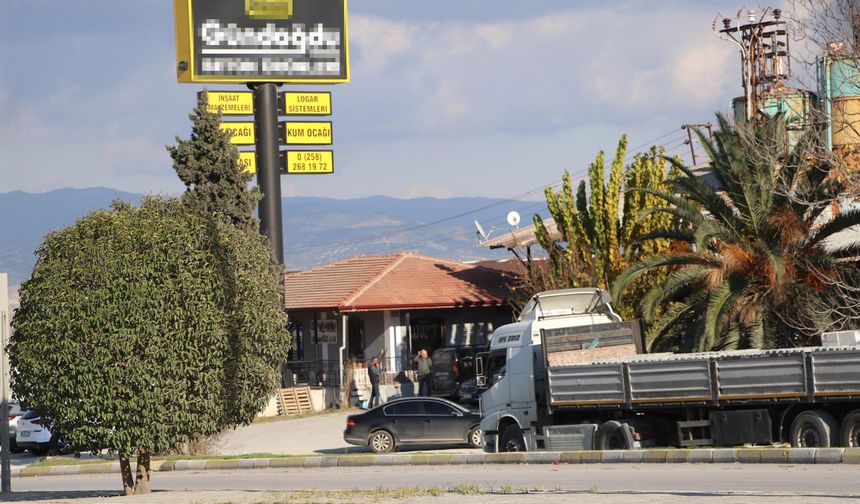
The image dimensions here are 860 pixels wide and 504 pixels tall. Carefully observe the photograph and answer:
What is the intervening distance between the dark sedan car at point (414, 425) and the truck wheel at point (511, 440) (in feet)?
13.2

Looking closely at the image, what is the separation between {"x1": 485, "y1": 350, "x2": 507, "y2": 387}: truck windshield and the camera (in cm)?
2567

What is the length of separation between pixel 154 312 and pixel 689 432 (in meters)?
10.00

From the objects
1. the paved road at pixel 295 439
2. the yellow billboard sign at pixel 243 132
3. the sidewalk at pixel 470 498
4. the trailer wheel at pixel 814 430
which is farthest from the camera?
the yellow billboard sign at pixel 243 132

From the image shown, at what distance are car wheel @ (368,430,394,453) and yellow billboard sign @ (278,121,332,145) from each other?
37.4 feet

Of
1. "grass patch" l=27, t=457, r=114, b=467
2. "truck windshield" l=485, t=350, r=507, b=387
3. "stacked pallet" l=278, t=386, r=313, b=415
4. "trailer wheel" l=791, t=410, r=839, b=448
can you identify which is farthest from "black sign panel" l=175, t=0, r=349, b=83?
"trailer wheel" l=791, t=410, r=839, b=448

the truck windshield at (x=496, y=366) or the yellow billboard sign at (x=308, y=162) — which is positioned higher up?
the yellow billboard sign at (x=308, y=162)

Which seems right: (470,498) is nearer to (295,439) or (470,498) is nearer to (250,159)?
(295,439)

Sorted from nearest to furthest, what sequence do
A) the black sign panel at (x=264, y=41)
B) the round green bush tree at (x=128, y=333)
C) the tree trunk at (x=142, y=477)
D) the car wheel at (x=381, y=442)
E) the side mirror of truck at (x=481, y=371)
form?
the round green bush tree at (x=128, y=333)
the tree trunk at (x=142, y=477)
the side mirror of truck at (x=481, y=371)
the car wheel at (x=381, y=442)
the black sign panel at (x=264, y=41)

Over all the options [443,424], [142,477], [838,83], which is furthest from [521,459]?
[838,83]

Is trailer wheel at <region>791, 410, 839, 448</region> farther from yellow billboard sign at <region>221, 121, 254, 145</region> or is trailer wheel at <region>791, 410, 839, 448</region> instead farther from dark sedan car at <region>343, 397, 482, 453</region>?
yellow billboard sign at <region>221, 121, 254, 145</region>

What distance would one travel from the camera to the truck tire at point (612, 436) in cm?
2295

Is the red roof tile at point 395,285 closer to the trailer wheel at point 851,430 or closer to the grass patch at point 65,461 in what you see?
the grass patch at point 65,461

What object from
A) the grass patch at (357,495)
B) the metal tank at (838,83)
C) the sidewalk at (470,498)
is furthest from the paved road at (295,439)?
the sidewalk at (470,498)

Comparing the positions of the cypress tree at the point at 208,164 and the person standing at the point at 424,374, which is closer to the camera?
the cypress tree at the point at 208,164
